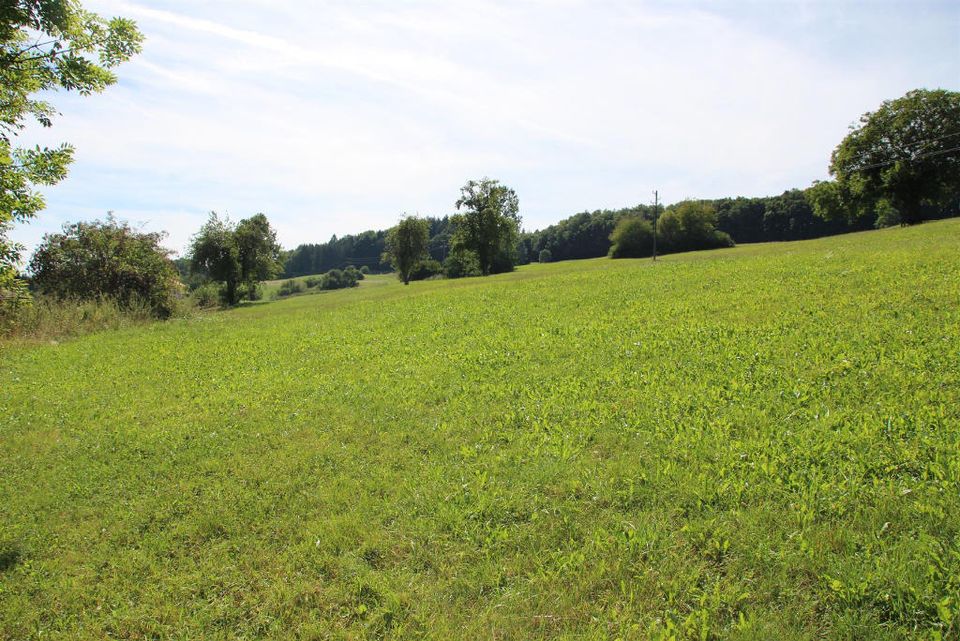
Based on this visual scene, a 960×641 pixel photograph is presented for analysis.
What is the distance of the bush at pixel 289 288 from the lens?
94.2 metres

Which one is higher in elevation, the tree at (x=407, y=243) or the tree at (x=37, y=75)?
the tree at (x=407, y=243)

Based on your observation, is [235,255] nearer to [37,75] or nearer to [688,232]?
[37,75]

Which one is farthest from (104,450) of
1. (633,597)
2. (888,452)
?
(888,452)

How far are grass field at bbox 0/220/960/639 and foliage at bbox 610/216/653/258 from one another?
70.7m

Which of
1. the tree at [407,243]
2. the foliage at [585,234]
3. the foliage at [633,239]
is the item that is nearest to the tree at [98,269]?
the tree at [407,243]

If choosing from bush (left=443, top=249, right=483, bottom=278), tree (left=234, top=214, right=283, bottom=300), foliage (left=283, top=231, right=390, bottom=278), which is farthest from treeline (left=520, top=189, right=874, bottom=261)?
tree (left=234, top=214, right=283, bottom=300)

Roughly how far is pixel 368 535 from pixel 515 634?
5.30 ft

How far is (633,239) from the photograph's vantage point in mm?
77938

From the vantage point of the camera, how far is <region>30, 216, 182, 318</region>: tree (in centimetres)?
2425

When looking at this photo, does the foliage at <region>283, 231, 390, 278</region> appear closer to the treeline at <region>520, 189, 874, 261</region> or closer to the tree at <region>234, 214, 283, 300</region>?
the treeline at <region>520, 189, 874, 261</region>

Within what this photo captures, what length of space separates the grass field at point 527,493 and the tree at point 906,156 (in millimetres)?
43165

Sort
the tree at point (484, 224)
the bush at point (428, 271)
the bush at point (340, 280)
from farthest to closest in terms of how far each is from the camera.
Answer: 1. the bush at point (340, 280)
2. the bush at point (428, 271)
3. the tree at point (484, 224)

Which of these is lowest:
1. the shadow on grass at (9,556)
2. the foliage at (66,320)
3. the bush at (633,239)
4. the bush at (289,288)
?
the shadow on grass at (9,556)

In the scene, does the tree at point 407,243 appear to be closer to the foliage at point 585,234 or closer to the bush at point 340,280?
the bush at point 340,280
